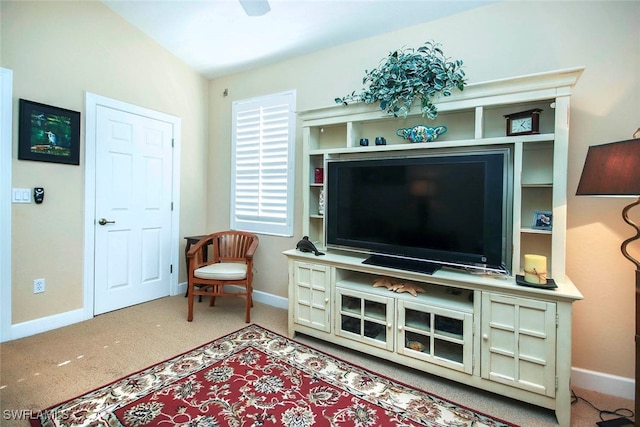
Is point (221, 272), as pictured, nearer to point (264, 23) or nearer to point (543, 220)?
point (264, 23)

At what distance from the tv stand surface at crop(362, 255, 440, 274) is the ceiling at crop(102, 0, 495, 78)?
80.7 inches

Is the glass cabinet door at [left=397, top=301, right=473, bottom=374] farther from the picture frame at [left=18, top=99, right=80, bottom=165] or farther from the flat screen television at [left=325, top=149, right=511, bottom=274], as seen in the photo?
the picture frame at [left=18, top=99, right=80, bottom=165]

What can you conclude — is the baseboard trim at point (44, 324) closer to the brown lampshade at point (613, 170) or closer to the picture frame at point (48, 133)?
the picture frame at point (48, 133)

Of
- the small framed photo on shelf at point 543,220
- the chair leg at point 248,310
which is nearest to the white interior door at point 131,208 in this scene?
the chair leg at point 248,310

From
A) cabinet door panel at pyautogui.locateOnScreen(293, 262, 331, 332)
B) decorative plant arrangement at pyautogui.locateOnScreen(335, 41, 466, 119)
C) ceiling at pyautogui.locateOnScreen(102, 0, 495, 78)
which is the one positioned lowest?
cabinet door panel at pyautogui.locateOnScreen(293, 262, 331, 332)

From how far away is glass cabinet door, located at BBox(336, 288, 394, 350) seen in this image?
2258mm

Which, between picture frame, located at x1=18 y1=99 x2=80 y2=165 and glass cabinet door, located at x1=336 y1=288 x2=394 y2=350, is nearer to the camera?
glass cabinet door, located at x1=336 y1=288 x2=394 y2=350

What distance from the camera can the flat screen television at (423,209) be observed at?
201cm

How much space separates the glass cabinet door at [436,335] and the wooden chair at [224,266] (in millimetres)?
1604

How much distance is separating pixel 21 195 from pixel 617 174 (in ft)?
13.8

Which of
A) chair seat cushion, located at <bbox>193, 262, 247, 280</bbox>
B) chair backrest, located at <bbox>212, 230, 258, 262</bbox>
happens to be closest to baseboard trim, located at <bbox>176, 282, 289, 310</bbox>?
chair backrest, located at <bbox>212, 230, 258, 262</bbox>

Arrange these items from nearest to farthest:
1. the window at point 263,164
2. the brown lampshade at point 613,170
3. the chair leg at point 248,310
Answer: the brown lampshade at point 613,170
the chair leg at point 248,310
the window at point 263,164

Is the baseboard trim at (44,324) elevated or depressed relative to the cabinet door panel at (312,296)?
depressed

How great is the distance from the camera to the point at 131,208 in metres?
3.45
